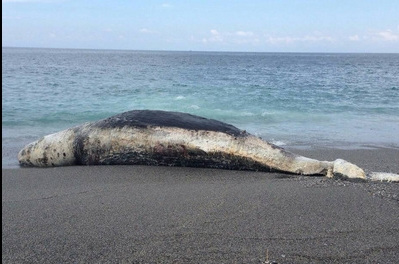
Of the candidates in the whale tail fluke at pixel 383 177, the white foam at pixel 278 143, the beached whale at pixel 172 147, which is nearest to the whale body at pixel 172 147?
the beached whale at pixel 172 147

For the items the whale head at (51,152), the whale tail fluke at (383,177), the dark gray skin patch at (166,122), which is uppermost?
the dark gray skin patch at (166,122)

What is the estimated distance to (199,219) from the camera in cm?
345

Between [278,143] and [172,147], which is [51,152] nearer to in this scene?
[172,147]

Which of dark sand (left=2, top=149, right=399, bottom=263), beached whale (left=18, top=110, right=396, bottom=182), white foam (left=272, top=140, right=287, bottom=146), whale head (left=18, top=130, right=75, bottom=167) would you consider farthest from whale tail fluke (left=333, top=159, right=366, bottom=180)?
whale head (left=18, top=130, right=75, bottom=167)

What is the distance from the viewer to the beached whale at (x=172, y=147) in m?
5.41

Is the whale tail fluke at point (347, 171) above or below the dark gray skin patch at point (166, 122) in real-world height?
below

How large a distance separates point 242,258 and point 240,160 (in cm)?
288

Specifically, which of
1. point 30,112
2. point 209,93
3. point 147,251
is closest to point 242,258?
point 147,251

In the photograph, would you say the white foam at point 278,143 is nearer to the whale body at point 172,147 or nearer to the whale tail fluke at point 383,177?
the whale body at point 172,147

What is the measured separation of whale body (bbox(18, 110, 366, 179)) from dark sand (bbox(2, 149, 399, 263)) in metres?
0.27

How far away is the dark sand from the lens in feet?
9.11

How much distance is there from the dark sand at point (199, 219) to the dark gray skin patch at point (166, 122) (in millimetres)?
713

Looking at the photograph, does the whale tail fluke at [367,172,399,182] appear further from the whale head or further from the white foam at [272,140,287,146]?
the whale head

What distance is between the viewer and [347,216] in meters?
3.50
